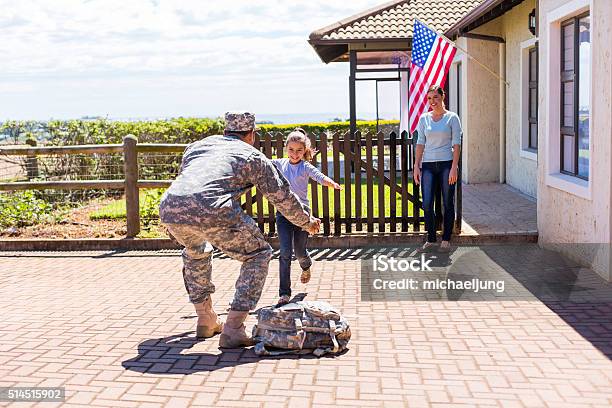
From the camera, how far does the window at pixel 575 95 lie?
8438mm

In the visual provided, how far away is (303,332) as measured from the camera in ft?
18.3

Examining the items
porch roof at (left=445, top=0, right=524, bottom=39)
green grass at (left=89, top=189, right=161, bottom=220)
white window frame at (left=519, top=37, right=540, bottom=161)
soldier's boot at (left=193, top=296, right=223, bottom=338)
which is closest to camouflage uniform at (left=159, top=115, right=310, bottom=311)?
soldier's boot at (left=193, top=296, right=223, bottom=338)

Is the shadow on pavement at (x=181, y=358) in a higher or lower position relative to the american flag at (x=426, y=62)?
lower

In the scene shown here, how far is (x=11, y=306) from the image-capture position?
24.0 ft

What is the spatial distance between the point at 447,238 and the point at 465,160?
7.39 metres

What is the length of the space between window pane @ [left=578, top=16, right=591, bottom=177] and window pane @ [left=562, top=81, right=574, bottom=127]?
0.97 feet

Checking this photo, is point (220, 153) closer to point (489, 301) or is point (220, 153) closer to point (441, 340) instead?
point (441, 340)

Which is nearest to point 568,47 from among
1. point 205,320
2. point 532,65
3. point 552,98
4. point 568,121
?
point 552,98

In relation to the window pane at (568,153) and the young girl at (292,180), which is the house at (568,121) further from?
the young girl at (292,180)

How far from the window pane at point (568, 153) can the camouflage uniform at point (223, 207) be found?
4.42 meters

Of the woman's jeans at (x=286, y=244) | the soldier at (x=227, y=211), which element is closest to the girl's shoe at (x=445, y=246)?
the woman's jeans at (x=286, y=244)

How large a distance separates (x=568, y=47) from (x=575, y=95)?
709 mm

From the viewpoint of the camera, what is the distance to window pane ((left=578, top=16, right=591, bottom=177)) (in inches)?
330

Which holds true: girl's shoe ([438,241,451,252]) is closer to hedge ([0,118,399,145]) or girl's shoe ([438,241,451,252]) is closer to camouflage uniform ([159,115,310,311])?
camouflage uniform ([159,115,310,311])
